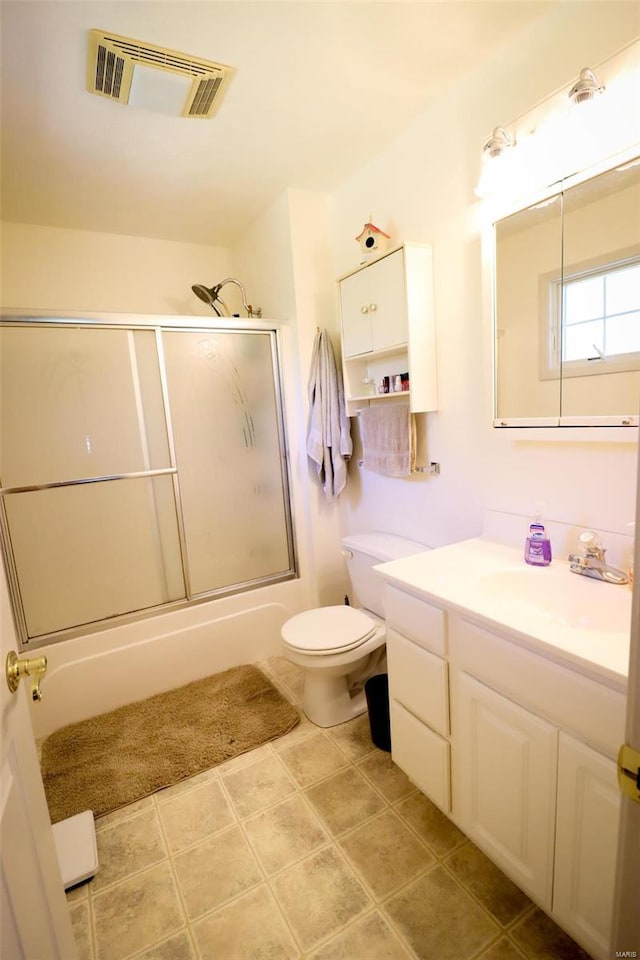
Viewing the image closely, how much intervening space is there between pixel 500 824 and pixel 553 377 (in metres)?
1.28

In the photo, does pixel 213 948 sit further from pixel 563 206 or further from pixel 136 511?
pixel 563 206

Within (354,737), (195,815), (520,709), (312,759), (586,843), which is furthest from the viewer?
(354,737)

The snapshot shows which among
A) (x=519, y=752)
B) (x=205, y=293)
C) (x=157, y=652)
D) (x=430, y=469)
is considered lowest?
(x=157, y=652)

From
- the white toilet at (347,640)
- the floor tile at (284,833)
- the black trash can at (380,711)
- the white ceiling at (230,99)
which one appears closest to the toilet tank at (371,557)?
the white toilet at (347,640)

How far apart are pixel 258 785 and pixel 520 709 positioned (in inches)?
44.0

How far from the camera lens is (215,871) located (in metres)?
1.36

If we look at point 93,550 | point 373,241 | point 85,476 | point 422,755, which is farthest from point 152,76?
point 422,755

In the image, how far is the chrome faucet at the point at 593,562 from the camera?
4.13 ft

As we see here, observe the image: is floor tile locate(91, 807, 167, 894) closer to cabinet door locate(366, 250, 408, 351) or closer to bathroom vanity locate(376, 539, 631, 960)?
bathroom vanity locate(376, 539, 631, 960)

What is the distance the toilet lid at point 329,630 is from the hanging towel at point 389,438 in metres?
0.68

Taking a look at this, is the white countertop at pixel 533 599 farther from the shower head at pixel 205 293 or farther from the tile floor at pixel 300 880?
the shower head at pixel 205 293

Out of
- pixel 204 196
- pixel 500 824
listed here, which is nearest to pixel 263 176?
pixel 204 196

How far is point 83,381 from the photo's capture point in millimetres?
2092

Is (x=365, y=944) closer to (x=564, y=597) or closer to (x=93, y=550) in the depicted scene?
(x=564, y=597)
